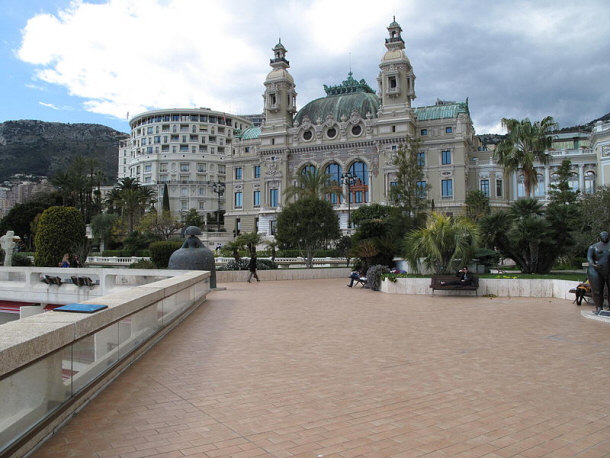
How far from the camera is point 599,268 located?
484 inches

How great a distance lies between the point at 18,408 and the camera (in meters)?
4.38

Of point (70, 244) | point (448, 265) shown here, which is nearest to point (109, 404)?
point (448, 265)

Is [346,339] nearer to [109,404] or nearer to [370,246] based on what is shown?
[109,404]

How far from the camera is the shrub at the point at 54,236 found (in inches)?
1024

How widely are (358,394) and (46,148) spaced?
197 metres

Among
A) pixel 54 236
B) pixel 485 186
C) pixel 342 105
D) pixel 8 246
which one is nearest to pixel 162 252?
pixel 54 236

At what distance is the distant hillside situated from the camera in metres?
169

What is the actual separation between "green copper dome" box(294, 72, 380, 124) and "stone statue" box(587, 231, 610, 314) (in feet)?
217

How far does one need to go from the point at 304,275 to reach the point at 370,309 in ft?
54.7

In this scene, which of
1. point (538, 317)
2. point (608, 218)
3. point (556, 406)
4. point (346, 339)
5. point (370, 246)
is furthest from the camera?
point (370, 246)

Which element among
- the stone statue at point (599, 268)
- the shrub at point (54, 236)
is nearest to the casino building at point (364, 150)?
the shrub at point (54, 236)

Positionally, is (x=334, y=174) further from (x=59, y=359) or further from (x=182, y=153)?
(x=59, y=359)

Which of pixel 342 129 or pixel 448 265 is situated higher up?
pixel 342 129

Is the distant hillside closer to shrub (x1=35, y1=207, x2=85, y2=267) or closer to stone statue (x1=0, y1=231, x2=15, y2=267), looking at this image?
stone statue (x1=0, y1=231, x2=15, y2=267)
